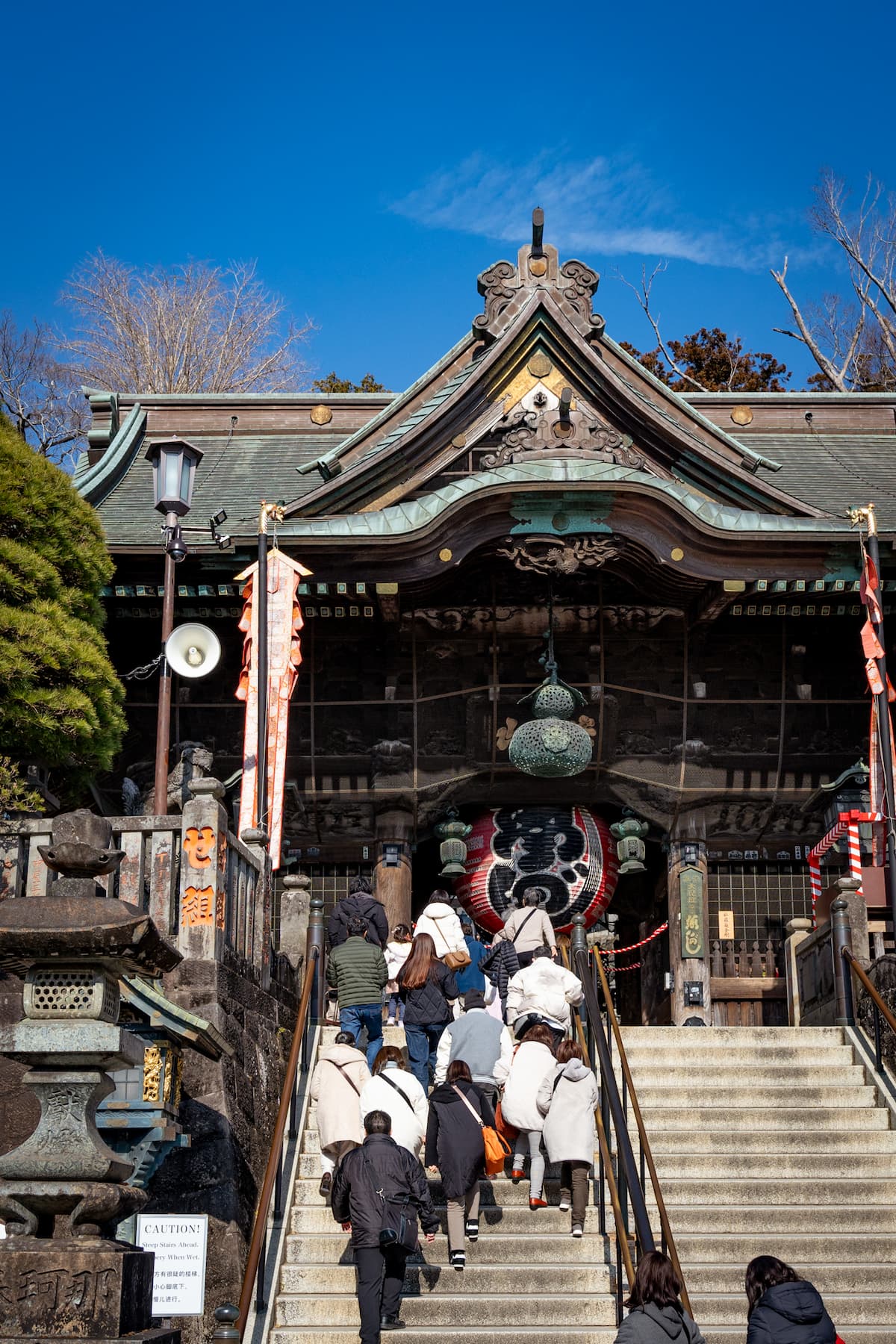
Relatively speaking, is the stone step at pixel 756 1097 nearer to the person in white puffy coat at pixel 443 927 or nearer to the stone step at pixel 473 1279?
the person in white puffy coat at pixel 443 927

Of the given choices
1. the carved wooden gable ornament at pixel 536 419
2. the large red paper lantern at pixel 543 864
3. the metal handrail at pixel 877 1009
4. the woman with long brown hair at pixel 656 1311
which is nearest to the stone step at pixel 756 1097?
the metal handrail at pixel 877 1009

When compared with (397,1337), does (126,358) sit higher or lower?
higher

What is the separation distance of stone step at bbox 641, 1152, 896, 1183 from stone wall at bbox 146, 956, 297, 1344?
793mm

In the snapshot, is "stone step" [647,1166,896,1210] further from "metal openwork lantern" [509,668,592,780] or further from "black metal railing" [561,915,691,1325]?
"metal openwork lantern" [509,668,592,780]

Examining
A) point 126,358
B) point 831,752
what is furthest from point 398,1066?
point 126,358

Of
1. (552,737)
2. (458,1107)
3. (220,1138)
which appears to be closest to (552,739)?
(552,737)

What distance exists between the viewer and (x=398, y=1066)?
1001 centimetres

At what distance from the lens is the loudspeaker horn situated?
44.0 ft

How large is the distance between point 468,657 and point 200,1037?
29.0 ft

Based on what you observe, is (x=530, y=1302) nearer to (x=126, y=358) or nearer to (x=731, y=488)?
(x=731, y=488)

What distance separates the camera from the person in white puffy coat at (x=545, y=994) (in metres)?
11.6

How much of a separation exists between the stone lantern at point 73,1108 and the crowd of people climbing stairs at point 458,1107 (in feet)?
5.17

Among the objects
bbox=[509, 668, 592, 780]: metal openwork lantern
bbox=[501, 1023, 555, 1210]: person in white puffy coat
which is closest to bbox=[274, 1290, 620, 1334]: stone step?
bbox=[501, 1023, 555, 1210]: person in white puffy coat

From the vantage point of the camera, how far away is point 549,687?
662 inches
